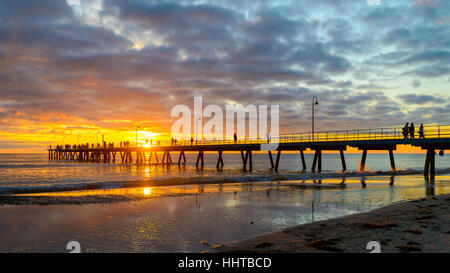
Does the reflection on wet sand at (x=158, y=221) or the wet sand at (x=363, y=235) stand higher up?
the wet sand at (x=363, y=235)

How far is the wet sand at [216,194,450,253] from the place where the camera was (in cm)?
716

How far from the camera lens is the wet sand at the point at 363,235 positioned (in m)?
7.16

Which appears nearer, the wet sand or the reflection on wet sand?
the wet sand

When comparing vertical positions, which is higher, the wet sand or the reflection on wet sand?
the wet sand

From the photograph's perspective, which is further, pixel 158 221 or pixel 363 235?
pixel 158 221

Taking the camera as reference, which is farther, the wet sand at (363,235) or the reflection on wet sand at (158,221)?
the reflection on wet sand at (158,221)

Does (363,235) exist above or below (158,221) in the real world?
above

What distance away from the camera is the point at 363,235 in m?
8.33
